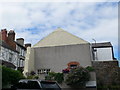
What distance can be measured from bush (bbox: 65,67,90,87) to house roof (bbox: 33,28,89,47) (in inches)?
372

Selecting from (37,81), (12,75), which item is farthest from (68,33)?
(37,81)

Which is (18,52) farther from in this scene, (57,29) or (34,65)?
(57,29)

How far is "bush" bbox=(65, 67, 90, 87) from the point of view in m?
18.2

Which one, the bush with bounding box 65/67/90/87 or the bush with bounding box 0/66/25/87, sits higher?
the bush with bounding box 0/66/25/87

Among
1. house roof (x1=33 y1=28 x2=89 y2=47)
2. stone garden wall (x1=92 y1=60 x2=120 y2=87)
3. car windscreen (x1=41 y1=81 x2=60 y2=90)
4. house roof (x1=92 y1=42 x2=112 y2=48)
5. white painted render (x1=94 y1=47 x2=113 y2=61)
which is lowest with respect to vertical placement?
stone garden wall (x1=92 y1=60 x2=120 y2=87)

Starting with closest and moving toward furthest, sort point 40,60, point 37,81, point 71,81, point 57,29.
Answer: point 37,81 < point 71,81 < point 40,60 < point 57,29

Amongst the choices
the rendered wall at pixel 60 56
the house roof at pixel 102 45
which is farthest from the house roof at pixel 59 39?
the house roof at pixel 102 45

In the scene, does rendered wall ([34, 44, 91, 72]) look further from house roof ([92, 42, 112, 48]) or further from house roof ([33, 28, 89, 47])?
house roof ([92, 42, 112, 48])

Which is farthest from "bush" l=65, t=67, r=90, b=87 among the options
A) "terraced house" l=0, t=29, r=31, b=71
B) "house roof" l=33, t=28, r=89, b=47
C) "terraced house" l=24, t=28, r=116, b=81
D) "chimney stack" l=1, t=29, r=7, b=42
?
"chimney stack" l=1, t=29, r=7, b=42

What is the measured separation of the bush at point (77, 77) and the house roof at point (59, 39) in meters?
9.45

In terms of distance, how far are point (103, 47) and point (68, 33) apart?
6508mm

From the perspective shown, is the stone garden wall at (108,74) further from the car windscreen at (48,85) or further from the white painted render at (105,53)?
the car windscreen at (48,85)

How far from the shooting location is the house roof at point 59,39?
92.1 ft

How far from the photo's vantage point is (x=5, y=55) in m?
24.8
